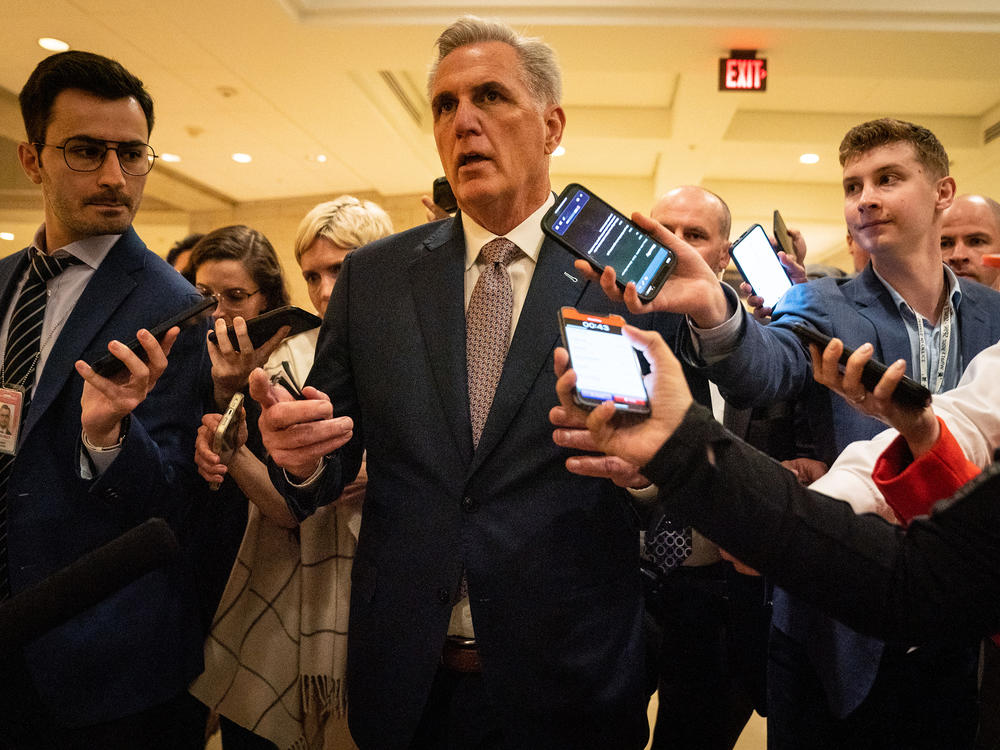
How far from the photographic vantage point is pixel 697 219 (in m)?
2.31

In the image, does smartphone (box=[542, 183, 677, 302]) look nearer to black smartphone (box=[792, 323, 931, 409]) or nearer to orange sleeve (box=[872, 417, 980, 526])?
black smartphone (box=[792, 323, 931, 409])

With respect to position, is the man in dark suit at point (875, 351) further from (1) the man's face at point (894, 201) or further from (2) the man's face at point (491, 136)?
(2) the man's face at point (491, 136)

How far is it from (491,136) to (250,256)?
4.05 ft

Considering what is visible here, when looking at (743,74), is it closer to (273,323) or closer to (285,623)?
(273,323)

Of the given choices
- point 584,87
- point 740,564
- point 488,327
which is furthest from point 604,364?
point 584,87

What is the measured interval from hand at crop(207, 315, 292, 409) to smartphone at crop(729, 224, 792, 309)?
134 centimetres

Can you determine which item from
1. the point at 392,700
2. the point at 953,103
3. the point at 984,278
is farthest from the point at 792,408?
the point at 953,103

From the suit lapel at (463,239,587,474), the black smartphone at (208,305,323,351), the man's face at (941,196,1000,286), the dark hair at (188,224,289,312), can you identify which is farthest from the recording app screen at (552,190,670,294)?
the man's face at (941,196,1000,286)

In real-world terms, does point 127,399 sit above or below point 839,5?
below

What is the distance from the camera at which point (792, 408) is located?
5.51 ft

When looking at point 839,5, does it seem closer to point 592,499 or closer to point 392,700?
point 592,499

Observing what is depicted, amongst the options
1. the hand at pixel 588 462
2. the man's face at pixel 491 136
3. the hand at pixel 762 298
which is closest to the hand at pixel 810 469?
the hand at pixel 762 298

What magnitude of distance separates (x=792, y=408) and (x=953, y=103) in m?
5.53

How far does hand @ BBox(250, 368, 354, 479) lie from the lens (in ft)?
3.46
